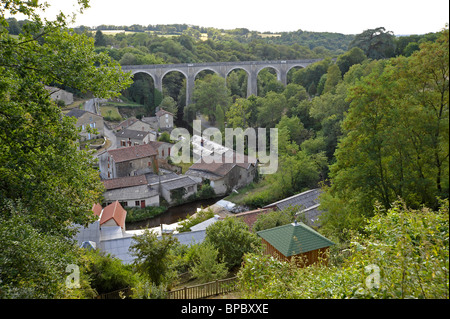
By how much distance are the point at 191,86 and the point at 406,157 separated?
1597 inches

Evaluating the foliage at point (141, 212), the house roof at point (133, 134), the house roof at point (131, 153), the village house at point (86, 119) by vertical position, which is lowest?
the foliage at point (141, 212)

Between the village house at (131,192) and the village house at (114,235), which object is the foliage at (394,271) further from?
the village house at (131,192)

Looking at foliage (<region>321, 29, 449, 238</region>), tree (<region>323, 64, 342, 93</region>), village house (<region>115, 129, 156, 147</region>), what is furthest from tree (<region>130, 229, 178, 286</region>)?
tree (<region>323, 64, 342, 93</region>)

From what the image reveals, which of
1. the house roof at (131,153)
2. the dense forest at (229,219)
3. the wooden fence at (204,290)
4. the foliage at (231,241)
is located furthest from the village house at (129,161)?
the wooden fence at (204,290)

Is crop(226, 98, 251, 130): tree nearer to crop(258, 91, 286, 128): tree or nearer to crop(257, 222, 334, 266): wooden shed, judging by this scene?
crop(258, 91, 286, 128): tree

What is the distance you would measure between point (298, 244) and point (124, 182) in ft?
55.6

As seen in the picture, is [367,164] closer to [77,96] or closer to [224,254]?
[224,254]

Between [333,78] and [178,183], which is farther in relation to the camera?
[333,78]

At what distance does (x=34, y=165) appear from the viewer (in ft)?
18.2

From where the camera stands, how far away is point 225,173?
Result: 78.3ft

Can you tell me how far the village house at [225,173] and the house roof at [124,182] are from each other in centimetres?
321

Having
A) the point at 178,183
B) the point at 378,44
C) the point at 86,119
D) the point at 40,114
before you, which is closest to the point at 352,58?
the point at 378,44

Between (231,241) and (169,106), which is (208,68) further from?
(231,241)

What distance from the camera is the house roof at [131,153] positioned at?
25.3 meters
